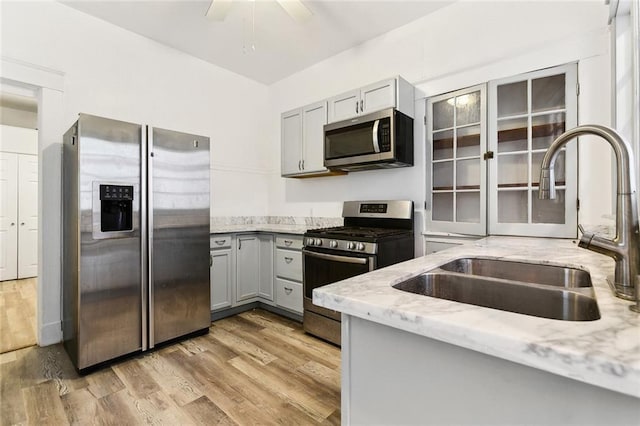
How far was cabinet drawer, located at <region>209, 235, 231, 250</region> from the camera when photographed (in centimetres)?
298

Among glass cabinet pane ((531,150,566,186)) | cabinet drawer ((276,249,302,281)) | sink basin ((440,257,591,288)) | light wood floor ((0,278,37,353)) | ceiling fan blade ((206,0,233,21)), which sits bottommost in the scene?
light wood floor ((0,278,37,353))

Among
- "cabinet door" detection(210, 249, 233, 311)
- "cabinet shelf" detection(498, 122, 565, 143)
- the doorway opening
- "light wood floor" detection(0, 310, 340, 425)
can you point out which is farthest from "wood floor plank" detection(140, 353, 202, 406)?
the doorway opening

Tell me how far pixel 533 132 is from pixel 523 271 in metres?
1.37

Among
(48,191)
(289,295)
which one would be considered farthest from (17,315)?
(289,295)

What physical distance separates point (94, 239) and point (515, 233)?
115 inches

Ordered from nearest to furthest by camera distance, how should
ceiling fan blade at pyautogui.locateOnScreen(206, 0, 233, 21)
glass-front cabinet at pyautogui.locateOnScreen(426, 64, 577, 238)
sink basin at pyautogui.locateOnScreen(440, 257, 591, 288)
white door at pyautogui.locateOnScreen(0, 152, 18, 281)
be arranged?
sink basin at pyautogui.locateOnScreen(440, 257, 591, 288) → glass-front cabinet at pyautogui.locateOnScreen(426, 64, 577, 238) → ceiling fan blade at pyautogui.locateOnScreen(206, 0, 233, 21) → white door at pyautogui.locateOnScreen(0, 152, 18, 281)

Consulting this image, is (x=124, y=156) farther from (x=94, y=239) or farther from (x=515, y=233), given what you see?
(x=515, y=233)

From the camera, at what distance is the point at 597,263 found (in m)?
1.11

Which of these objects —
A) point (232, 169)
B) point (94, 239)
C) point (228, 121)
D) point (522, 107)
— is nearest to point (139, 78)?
point (228, 121)

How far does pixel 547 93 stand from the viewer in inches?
82.3

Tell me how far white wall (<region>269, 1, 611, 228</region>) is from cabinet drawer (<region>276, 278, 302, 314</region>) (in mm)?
911

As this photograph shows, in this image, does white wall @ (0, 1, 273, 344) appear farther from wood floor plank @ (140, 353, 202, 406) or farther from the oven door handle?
the oven door handle

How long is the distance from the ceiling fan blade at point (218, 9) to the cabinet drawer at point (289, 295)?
7.67ft

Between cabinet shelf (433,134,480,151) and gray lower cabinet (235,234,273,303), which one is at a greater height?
cabinet shelf (433,134,480,151)
